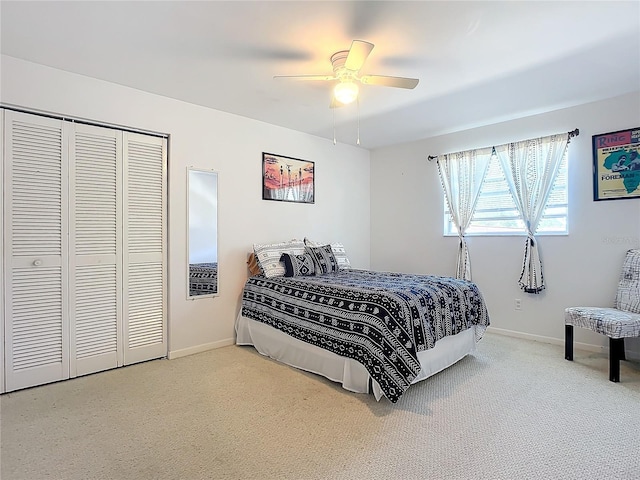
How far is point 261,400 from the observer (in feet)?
8.45

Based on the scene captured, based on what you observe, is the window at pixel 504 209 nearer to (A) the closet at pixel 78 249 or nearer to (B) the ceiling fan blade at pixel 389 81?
(B) the ceiling fan blade at pixel 389 81

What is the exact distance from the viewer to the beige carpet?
181 cm

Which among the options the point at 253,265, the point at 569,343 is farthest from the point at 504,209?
the point at 253,265

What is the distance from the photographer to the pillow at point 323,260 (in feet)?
13.2

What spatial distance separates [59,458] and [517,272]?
14.4ft

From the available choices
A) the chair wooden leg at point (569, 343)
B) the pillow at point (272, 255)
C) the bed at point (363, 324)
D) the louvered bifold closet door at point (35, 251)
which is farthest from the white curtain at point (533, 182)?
the louvered bifold closet door at point (35, 251)

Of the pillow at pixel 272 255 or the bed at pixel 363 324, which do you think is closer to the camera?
the bed at pixel 363 324

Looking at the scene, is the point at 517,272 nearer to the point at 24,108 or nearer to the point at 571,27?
the point at 571,27

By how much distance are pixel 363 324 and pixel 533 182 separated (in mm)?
2763

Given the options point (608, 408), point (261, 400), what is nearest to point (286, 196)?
point (261, 400)

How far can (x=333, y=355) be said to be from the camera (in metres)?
2.85

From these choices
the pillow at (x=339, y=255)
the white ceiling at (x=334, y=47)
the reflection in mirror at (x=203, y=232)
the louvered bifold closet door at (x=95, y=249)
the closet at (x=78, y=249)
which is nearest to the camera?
the white ceiling at (x=334, y=47)

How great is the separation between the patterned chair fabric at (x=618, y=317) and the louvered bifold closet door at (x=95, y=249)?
409cm

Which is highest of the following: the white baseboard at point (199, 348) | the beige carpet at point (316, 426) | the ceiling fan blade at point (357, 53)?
the ceiling fan blade at point (357, 53)
